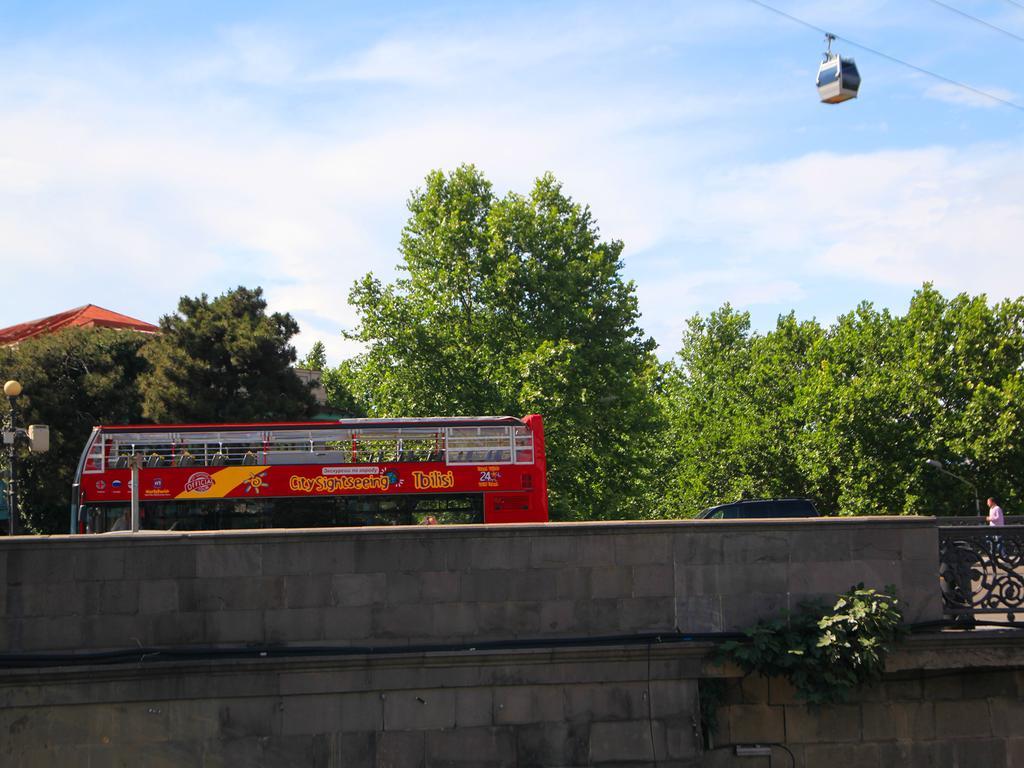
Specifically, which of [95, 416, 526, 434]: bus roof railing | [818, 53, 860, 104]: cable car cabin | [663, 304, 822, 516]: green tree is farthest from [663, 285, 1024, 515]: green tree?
[818, 53, 860, 104]: cable car cabin

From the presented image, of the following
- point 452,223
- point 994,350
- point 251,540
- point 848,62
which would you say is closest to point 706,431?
point 994,350

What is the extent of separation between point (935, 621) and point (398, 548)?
553 cm

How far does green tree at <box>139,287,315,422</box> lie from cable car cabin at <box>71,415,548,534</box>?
17380 mm

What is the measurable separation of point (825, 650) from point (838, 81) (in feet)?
22.4

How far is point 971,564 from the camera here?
11016mm

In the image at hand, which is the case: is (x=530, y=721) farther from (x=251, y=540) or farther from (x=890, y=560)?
(x=890, y=560)

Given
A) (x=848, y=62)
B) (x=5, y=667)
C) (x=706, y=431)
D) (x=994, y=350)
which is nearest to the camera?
(x=5, y=667)

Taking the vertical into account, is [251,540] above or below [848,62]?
below

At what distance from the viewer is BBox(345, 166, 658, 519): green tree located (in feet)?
120

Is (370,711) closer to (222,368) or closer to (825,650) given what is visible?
(825,650)

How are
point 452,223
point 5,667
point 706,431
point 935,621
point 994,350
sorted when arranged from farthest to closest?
point 706,431 < point 994,350 < point 452,223 < point 935,621 < point 5,667

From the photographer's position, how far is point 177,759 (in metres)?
10.1

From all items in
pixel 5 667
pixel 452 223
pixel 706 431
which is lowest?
pixel 5 667

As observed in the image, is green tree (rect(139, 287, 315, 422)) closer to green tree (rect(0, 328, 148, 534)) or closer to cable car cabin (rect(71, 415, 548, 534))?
green tree (rect(0, 328, 148, 534))
